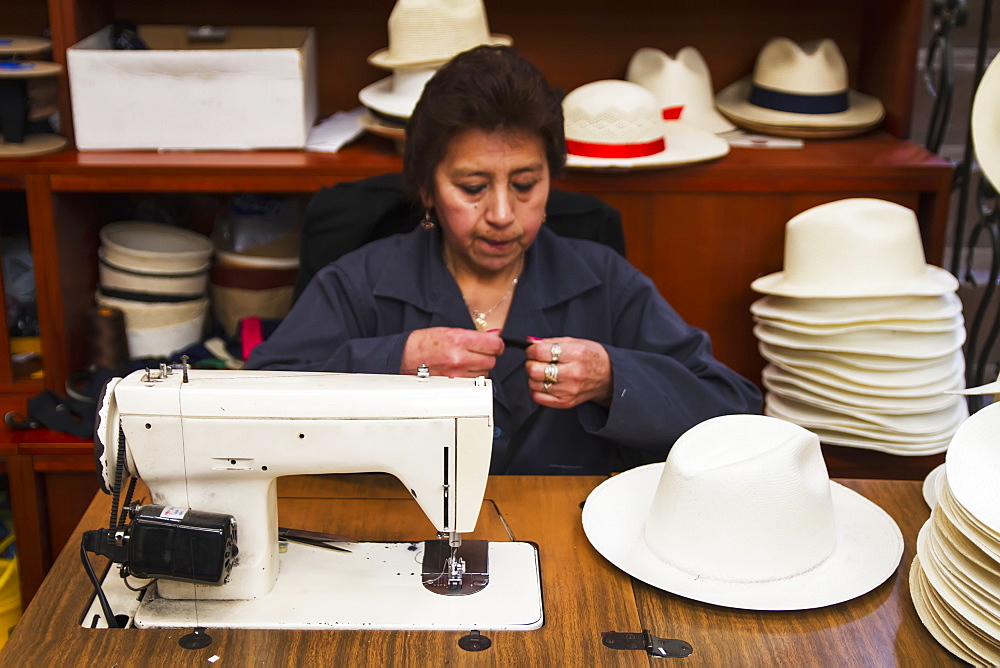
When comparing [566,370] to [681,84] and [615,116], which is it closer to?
[615,116]

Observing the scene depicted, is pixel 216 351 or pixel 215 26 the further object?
pixel 215 26

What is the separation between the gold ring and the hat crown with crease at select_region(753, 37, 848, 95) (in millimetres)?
1402

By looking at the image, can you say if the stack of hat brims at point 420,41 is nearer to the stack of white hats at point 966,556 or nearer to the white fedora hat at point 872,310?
the white fedora hat at point 872,310

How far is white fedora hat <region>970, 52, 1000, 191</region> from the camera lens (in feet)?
5.98

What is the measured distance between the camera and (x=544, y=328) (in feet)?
6.47

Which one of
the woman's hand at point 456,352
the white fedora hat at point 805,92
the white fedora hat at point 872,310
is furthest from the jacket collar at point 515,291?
the white fedora hat at point 805,92

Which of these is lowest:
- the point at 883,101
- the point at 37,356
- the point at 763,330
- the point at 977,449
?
the point at 37,356

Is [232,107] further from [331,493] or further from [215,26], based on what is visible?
[331,493]

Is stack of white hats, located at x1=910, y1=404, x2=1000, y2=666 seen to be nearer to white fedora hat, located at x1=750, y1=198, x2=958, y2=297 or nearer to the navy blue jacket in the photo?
the navy blue jacket

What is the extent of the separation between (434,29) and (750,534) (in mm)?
1575

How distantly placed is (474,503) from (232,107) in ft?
4.92

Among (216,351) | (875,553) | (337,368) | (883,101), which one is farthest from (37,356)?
(883,101)

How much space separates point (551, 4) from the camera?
2.89 metres

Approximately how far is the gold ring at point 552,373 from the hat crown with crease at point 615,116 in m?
0.93
